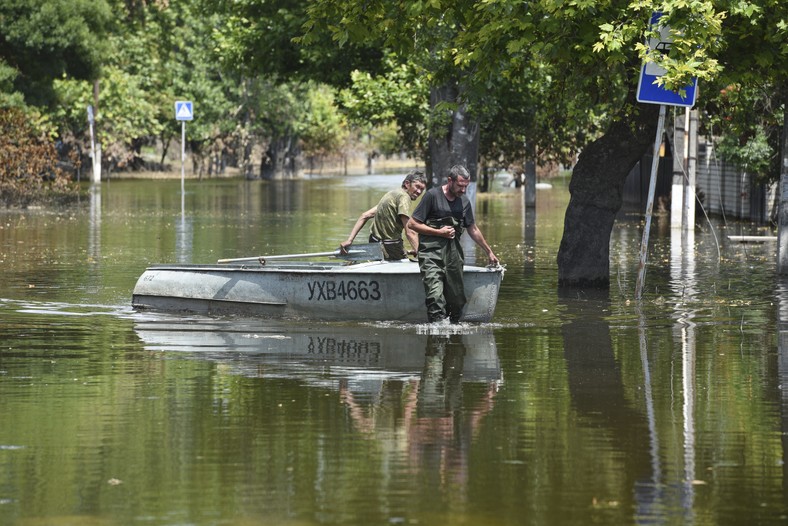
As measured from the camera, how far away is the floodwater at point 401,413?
24.2ft

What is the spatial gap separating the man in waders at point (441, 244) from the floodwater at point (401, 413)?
13.5 inches

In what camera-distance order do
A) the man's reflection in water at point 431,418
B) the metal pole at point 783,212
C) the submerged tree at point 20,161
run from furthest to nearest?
1. the submerged tree at point 20,161
2. the metal pole at point 783,212
3. the man's reflection in water at point 431,418

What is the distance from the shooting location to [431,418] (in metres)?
9.63

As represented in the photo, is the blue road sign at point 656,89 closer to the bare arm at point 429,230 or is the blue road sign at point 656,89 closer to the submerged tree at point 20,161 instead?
the bare arm at point 429,230

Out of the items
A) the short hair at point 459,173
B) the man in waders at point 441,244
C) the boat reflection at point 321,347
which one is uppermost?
the short hair at point 459,173

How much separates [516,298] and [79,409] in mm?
8884

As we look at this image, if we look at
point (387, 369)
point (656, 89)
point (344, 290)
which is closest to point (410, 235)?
point (344, 290)

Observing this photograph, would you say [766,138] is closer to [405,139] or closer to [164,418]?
[405,139]

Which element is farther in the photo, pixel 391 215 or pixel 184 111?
pixel 184 111

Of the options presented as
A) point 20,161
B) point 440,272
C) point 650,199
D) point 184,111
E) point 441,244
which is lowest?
point 440,272

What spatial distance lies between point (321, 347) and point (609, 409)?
385 cm

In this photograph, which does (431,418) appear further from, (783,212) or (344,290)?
(783,212)

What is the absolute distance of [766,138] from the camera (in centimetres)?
3272

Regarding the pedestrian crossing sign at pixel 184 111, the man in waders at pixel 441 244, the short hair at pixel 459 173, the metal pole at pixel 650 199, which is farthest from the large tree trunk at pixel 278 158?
the short hair at pixel 459 173
